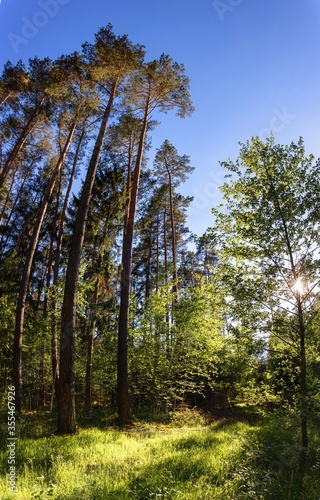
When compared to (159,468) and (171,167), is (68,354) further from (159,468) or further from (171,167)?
(171,167)

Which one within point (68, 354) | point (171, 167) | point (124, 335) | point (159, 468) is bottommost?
point (159, 468)

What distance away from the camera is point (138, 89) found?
13086 millimetres

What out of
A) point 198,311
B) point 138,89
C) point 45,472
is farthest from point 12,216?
point 45,472

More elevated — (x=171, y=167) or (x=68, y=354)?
(x=171, y=167)

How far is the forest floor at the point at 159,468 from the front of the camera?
4.45 meters

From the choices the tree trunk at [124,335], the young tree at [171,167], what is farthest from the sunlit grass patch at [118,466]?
the young tree at [171,167]

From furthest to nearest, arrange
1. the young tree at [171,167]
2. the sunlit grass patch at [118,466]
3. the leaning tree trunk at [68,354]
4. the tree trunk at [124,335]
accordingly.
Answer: the young tree at [171,167] → the tree trunk at [124,335] → the leaning tree trunk at [68,354] → the sunlit grass patch at [118,466]

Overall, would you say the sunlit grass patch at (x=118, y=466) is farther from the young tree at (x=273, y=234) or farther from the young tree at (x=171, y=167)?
the young tree at (x=171, y=167)

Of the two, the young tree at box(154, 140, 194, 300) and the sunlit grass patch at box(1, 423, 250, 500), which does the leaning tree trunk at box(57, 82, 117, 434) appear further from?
the young tree at box(154, 140, 194, 300)

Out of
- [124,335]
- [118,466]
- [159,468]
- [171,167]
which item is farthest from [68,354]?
[171,167]

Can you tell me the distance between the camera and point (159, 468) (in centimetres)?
562

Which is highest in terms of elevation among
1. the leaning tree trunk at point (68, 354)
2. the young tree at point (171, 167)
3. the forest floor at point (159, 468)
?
the young tree at point (171, 167)

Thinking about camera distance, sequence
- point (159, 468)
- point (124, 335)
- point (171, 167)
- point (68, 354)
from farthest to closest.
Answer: point (171, 167), point (124, 335), point (68, 354), point (159, 468)

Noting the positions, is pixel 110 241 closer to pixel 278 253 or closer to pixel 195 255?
pixel 278 253
